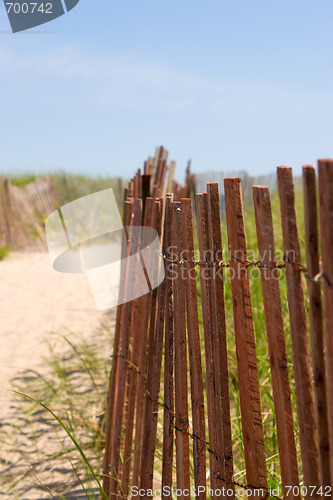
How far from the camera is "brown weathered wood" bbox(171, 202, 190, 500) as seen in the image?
1550 millimetres

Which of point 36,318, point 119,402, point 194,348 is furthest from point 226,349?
point 36,318

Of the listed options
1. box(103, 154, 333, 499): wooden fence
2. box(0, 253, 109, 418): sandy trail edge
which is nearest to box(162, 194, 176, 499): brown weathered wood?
box(103, 154, 333, 499): wooden fence

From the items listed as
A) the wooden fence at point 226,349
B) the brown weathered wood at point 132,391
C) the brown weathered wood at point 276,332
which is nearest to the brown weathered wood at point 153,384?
the wooden fence at point 226,349

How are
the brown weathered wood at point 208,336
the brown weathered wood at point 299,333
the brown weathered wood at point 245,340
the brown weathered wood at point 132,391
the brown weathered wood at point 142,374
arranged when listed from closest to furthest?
the brown weathered wood at point 299,333 → the brown weathered wood at point 245,340 → the brown weathered wood at point 208,336 → the brown weathered wood at point 142,374 → the brown weathered wood at point 132,391

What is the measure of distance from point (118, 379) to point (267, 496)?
1.04 meters

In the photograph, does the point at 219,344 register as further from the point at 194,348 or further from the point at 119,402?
the point at 119,402

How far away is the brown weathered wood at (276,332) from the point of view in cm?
112

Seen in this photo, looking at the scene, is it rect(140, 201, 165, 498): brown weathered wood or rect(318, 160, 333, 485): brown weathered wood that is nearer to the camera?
rect(318, 160, 333, 485): brown weathered wood

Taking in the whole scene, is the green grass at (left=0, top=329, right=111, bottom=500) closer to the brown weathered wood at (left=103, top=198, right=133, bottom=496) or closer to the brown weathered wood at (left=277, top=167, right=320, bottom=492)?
the brown weathered wood at (left=103, top=198, right=133, bottom=496)

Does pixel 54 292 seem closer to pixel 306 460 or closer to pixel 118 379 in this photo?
pixel 118 379

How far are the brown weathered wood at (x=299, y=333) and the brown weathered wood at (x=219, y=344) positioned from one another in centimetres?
28

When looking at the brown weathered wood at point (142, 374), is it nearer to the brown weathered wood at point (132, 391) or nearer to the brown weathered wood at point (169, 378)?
the brown weathered wood at point (132, 391)

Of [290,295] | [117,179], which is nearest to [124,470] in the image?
[290,295]

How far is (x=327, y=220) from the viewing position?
3.08 ft
